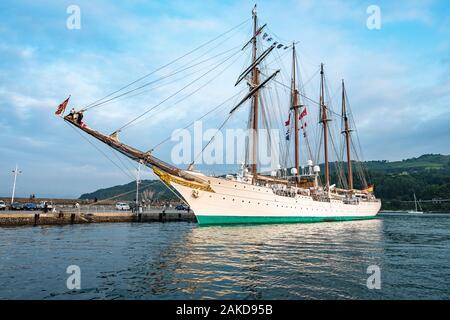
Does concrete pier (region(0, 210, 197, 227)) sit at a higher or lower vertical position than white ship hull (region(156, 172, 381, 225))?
lower

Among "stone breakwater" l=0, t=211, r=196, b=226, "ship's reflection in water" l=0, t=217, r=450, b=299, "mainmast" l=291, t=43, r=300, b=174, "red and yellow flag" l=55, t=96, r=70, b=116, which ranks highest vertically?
"mainmast" l=291, t=43, r=300, b=174

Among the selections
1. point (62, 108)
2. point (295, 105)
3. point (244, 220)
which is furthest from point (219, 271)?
point (295, 105)

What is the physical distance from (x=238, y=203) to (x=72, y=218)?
2212 centimetres

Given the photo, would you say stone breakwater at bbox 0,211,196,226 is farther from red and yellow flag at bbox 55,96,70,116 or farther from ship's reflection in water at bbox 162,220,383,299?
ship's reflection in water at bbox 162,220,383,299

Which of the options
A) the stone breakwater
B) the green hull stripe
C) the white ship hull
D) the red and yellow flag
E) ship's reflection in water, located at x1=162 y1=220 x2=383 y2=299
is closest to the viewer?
ship's reflection in water, located at x1=162 y1=220 x2=383 y2=299

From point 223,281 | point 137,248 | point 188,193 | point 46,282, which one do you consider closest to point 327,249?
point 223,281

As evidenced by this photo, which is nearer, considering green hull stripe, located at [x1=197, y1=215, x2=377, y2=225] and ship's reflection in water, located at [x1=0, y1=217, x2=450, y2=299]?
ship's reflection in water, located at [x1=0, y1=217, x2=450, y2=299]

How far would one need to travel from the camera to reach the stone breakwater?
113 feet

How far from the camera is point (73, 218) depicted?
39469mm

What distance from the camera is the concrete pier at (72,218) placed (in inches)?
1362

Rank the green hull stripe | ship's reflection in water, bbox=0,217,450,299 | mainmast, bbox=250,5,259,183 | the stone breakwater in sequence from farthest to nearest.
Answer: mainmast, bbox=250,5,259,183 < the green hull stripe < the stone breakwater < ship's reflection in water, bbox=0,217,450,299

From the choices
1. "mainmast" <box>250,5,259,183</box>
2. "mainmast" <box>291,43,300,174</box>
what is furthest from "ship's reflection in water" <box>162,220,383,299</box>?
"mainmast" <box>291,43,300,174</box>
